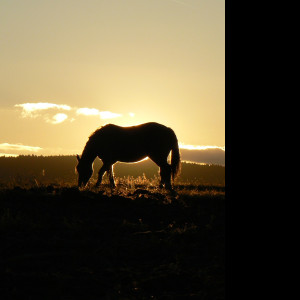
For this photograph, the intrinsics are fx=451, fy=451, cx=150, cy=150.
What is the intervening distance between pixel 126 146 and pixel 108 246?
893 cm

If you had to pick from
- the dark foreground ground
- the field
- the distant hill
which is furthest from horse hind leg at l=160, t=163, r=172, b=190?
the distant hill

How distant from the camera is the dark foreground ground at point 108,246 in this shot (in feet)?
19.2

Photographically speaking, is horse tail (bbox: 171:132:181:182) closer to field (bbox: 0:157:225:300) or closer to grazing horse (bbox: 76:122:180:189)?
grazing horse (bbox: 76:122:180:189)

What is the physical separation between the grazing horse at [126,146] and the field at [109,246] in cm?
461

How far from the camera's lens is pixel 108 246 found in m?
7.39

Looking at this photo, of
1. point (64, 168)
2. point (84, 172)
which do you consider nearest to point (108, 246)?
point (84, 172)

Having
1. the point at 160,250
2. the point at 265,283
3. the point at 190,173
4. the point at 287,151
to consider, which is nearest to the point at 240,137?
the point at 287,151

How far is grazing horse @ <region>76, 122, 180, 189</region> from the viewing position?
15734 mm

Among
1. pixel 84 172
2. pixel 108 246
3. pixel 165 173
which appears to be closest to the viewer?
pixel 108 246

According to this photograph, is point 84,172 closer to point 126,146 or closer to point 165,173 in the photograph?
point 126,146

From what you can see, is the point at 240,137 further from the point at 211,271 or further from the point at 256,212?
the point at 211,271

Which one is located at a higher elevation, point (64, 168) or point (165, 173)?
point (64, 168)

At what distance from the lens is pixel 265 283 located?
1369 millimetres

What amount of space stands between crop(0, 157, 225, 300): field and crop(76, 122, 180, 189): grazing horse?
181 inches
